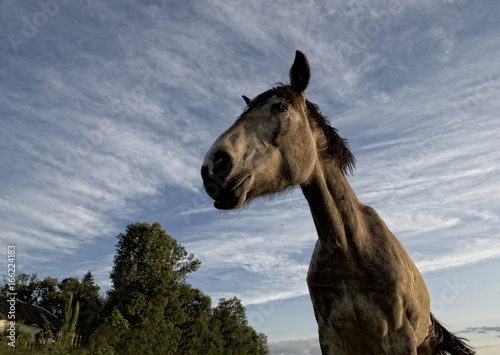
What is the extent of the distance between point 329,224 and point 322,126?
3.92 feet

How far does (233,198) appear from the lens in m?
2.97

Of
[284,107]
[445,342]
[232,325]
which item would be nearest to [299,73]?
[284,107]

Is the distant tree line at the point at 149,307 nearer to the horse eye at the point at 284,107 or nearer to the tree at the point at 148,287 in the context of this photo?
the tree at the point at 148,287

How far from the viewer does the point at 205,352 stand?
31.0 m

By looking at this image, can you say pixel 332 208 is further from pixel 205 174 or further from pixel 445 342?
pixel 445 342

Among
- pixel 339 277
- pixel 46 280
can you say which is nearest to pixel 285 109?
pixel 339 277

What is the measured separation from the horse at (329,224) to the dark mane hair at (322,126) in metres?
0.01

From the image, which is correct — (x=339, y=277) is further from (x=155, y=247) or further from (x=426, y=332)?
(x=155, y=247)

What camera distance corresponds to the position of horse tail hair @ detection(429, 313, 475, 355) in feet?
16.3

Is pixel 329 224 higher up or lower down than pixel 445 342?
higher up

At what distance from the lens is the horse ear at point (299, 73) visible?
358cm

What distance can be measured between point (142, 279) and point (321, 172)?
24.9 meters

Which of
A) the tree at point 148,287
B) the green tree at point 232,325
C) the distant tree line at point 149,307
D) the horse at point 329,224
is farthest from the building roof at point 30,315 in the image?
the horse at point 329,224

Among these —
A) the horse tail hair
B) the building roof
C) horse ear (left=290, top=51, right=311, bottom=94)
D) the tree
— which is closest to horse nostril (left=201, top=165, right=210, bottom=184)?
horse ear (left=290, top=51, right=311, bottom=94)
